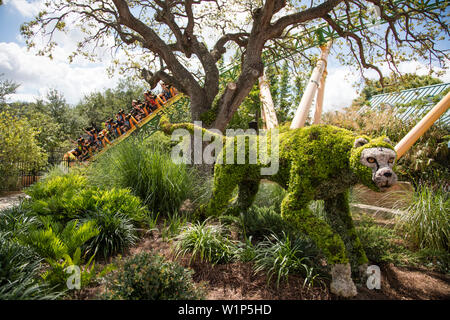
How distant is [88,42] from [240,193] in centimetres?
726

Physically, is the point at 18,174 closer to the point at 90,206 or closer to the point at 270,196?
the point at 90,206

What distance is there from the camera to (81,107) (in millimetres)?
27547

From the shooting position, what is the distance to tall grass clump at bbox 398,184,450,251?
375 centimetres

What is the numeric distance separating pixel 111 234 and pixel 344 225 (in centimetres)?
304

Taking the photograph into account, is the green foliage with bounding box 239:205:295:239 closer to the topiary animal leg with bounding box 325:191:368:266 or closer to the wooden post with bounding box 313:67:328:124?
the topiary animal leg with bounding box 325:191:368:266

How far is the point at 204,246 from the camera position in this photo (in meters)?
3.06

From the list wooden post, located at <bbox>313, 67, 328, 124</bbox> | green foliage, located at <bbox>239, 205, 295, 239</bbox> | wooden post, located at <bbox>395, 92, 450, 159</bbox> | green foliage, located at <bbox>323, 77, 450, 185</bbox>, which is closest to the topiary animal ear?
green foliage, located at <bbox>239, 205, 295, 239</bbox>

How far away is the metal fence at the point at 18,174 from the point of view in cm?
905

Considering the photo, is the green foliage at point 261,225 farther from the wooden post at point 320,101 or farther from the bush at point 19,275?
the wooden post at point 320,101

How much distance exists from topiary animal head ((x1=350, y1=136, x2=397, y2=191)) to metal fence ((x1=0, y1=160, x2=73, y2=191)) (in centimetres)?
848
